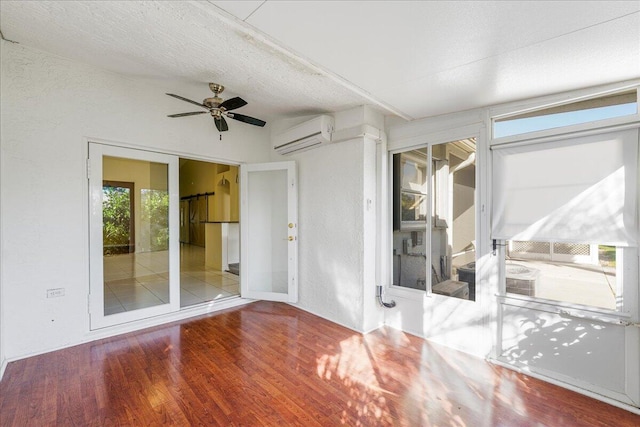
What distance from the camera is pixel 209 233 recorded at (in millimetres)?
6668

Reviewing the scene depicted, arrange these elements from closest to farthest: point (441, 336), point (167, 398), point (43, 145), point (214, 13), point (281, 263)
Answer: point (214, 13)
point (167, 398)
point (43, 145)
point (441, 336)
point (281, 263)

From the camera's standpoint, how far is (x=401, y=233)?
3.55m

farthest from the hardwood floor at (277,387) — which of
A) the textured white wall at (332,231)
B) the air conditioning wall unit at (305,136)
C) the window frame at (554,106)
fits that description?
the air conditioning wall unit at (305,136)

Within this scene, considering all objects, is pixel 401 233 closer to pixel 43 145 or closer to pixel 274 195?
pixel 274 195

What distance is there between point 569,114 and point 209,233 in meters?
6.58

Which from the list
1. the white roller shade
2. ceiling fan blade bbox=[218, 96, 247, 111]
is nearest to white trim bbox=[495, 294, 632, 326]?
the white roller shade

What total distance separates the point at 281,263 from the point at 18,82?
135 inches

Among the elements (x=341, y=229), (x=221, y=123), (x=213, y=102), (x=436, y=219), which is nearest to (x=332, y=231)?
(x=341, y=229)

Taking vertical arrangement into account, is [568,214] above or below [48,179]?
below

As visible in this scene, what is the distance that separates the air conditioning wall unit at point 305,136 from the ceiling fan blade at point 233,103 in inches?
37.4

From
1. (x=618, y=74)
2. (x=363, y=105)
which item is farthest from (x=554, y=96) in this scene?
(x=363, y=105)

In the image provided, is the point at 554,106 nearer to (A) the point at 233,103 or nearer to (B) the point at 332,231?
(B) the point at 332,231

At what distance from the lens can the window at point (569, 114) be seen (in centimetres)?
220

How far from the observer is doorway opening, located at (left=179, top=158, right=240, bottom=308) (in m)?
4.86
